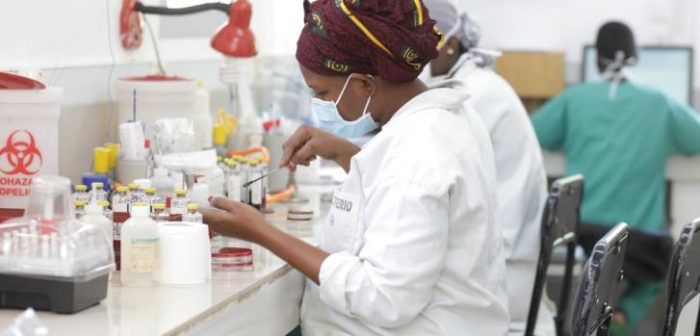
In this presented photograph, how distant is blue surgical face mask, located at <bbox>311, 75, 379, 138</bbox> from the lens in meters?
2.03

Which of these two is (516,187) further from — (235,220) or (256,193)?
(235,220)

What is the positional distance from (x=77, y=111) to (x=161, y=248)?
28.8 inches

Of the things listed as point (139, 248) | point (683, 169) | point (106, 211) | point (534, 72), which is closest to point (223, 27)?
point (106, 211)

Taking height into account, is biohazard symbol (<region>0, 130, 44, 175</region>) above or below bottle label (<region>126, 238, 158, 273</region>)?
above

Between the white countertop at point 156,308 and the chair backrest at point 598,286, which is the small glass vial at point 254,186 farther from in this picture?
the chair backrest at point 598,286

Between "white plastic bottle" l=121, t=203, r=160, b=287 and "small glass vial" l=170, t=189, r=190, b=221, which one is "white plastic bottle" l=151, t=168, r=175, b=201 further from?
"white plastic bottle" l=121, t=203, r=160, b=287

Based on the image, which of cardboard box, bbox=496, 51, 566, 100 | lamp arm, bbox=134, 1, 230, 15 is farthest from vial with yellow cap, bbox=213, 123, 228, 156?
cardboard box, bbox=496, 51, 566, 100

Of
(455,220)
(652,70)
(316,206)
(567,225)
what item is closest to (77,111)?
(316,206)

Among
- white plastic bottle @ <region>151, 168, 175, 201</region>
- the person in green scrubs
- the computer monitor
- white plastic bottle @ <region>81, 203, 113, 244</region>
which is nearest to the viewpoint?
white plastic bottle @ <region>81, 203, 113, 244</region>

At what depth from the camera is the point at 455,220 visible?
1.89 metres

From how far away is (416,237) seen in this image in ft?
5.82

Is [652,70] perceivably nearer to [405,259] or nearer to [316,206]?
[316,206]

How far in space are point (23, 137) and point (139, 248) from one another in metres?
0.41

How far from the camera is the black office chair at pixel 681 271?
210 centimetres
